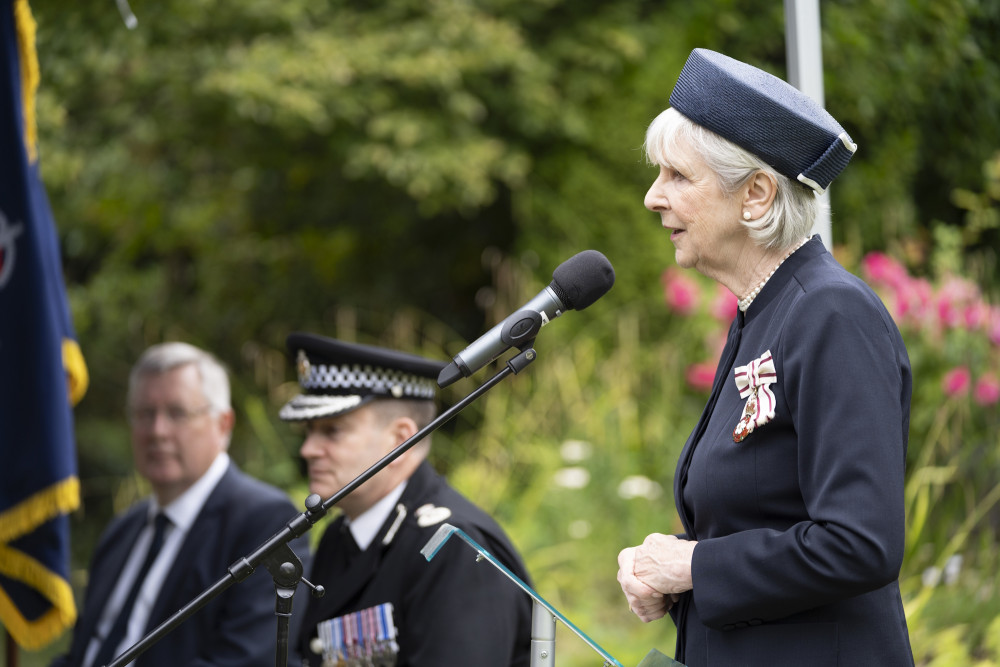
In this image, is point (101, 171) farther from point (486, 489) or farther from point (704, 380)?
point (704, 380)

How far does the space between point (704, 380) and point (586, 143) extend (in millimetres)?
2650

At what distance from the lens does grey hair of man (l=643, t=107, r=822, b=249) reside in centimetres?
158

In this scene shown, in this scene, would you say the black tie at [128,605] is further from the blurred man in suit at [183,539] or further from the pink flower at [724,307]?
the pink flower at [724,307]

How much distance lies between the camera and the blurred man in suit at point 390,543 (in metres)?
2.31

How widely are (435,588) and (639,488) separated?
2562 mm

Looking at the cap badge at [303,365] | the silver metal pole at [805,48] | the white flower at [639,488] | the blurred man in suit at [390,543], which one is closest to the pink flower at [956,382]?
the white flower at [639,488]

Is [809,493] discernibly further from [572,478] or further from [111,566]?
[572,478]

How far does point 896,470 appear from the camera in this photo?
140 centimetres

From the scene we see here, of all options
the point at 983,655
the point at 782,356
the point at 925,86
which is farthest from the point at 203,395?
the point at 925,86

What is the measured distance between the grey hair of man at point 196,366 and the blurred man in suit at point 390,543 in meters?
0.68

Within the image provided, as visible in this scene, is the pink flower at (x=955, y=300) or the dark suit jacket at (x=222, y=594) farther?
the pink flower at (x=955, y=300)

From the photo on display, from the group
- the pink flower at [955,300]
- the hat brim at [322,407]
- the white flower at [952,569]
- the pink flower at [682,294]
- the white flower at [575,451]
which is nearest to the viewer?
the hat brim at [322,407]

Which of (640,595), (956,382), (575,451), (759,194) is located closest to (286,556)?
(640,595)

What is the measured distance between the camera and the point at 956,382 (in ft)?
13.7
